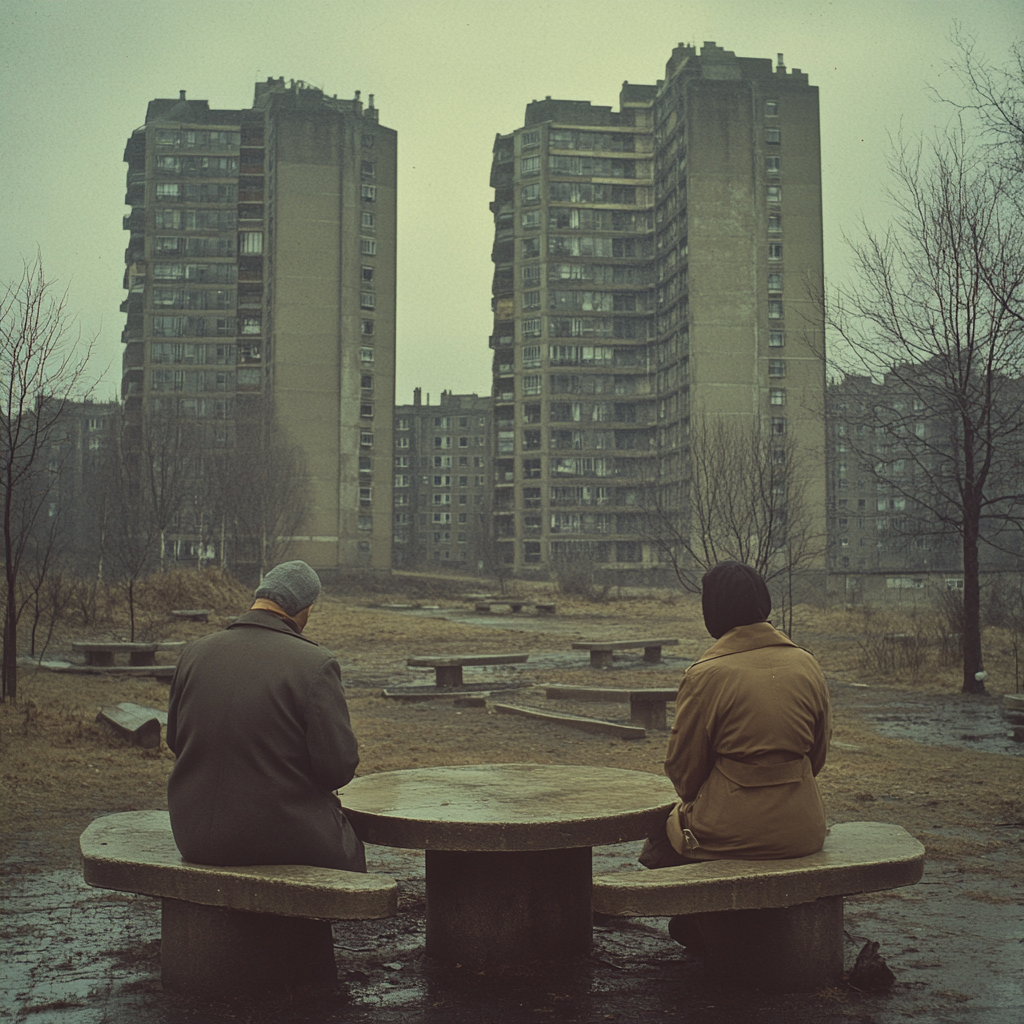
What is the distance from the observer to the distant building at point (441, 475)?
140500 millimetres

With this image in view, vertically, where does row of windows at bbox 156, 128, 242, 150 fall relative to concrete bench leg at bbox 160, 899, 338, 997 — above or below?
above

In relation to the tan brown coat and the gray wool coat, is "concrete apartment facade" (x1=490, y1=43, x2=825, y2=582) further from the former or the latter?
the gray wool coat

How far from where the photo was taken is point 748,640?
4234 millimetres

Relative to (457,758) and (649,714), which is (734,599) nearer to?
(457,758)

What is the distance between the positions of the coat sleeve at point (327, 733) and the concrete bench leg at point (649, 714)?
8818 millimetres

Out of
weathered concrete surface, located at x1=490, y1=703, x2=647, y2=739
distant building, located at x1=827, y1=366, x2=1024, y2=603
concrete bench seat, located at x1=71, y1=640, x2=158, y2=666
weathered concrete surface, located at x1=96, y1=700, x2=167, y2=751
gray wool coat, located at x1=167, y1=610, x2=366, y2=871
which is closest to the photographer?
gray wool coat, located at x1=167, y1=610, x2=366, y2=871

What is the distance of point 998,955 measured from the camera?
4.62m

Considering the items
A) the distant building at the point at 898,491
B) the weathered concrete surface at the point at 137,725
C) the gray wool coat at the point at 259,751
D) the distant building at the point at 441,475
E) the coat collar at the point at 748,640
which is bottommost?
the weathered concrete surface at the point at 137,725

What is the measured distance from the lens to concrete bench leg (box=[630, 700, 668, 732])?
12.5 meters

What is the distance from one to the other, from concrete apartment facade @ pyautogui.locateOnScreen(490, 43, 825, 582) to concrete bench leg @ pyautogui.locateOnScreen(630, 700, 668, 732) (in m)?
71.7

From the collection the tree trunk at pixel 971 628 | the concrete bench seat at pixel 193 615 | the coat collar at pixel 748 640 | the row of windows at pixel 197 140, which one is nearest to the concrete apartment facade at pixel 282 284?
the row of windows at pixel 197 140

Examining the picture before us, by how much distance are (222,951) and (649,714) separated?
29.3 ft

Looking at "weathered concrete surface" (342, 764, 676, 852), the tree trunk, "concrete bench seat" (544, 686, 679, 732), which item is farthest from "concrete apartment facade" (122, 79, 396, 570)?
"weathered concrete surface" (342, 764, 676, 852)

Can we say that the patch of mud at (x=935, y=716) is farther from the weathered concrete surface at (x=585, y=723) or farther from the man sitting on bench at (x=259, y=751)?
the man sitting on bench at (x=259, y=751)
